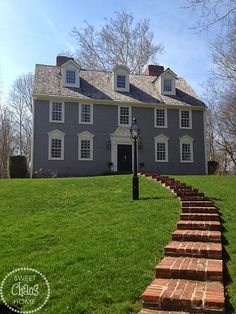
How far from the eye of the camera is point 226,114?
1324 inches

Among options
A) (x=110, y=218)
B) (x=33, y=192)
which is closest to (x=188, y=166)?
(x=33, y=192)

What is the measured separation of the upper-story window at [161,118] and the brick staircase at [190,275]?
59.0 feet

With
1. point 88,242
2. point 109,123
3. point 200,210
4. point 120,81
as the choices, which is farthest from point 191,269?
point 120,81

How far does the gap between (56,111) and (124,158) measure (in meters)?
5.69

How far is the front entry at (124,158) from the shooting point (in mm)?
23922

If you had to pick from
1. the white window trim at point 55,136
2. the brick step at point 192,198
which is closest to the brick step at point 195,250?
the brick step at point 192,198

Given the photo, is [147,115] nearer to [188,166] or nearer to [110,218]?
[188,166]

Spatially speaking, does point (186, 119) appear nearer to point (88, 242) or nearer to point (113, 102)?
point (113, 102)

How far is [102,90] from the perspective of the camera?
81.8 ft

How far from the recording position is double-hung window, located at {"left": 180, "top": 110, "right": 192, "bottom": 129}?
25.4 metres

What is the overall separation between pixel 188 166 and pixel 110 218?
684 inches

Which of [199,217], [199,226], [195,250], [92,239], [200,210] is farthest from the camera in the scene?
[200,210]

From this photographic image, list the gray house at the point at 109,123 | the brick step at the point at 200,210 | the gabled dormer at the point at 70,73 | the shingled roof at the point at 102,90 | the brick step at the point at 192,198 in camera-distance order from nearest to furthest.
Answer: the brick step at the point at 200,210, the brick step at the point at 192,198, the gray house at the point at 109,123, the shingled roof at the point at 102,90, the gabled dormer at the point at 70,73

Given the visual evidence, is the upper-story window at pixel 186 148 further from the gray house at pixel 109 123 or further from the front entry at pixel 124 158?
the front entry at pixel 124 158
